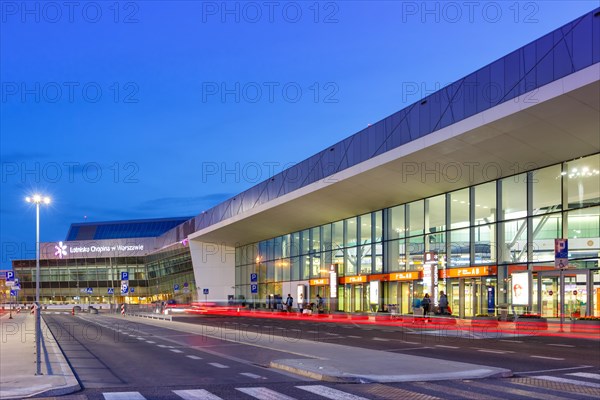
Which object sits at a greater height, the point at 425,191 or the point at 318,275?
the point at 425,191

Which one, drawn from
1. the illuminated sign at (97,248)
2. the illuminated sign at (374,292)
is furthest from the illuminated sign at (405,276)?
the illuminated sign at (97,248)

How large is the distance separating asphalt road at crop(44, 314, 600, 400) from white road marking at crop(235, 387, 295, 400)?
0.02 m

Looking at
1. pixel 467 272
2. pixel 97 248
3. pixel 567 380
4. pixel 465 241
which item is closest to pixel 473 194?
pixel 465 241

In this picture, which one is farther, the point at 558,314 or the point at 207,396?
the point at 558,314

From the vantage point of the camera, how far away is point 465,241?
42.3 meters

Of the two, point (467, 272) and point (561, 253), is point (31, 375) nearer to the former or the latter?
point (561, 253)

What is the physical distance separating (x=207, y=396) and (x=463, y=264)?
32901mm

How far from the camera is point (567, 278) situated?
34812 mm

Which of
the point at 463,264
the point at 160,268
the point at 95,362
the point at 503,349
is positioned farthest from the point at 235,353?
the point at 160,268

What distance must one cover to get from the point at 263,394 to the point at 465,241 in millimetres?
32293

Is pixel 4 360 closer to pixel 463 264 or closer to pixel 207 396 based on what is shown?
pixel 207 396

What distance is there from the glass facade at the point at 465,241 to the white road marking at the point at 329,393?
24.4 metres

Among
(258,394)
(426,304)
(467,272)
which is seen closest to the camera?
(258,394)

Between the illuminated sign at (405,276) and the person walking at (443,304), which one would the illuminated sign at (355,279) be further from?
the person walking at (443,304)
